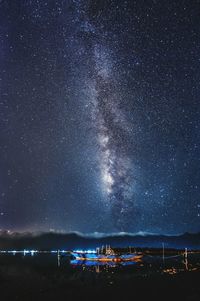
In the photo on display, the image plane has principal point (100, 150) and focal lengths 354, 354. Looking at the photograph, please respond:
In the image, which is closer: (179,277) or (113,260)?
(179,277)

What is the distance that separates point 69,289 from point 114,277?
440 inches

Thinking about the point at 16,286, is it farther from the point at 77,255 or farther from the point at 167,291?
the point at 77,255

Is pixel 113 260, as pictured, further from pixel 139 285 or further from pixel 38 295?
pixel 38 295

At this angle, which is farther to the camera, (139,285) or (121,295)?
(139,285)

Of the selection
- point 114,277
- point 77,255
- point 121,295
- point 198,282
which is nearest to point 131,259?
point 77,255

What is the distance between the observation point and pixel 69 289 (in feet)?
130

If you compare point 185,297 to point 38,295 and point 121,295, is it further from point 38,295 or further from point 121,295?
point 38,295

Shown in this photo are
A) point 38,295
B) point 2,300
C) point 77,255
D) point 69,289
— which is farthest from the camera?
point 77,255

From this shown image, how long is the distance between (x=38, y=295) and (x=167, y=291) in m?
13.3

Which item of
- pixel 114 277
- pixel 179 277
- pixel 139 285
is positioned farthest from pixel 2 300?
pixel 179 277

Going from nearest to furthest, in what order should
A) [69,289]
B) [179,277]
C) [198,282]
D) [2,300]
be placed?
[2,300], [69,289], [198,282], [179,277]

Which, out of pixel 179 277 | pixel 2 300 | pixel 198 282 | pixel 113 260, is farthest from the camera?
pixel 113 260

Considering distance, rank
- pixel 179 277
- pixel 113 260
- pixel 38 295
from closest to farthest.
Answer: pixel 38 295, pixel 179 277, pixel 113 260

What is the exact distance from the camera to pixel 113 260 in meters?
84.2
